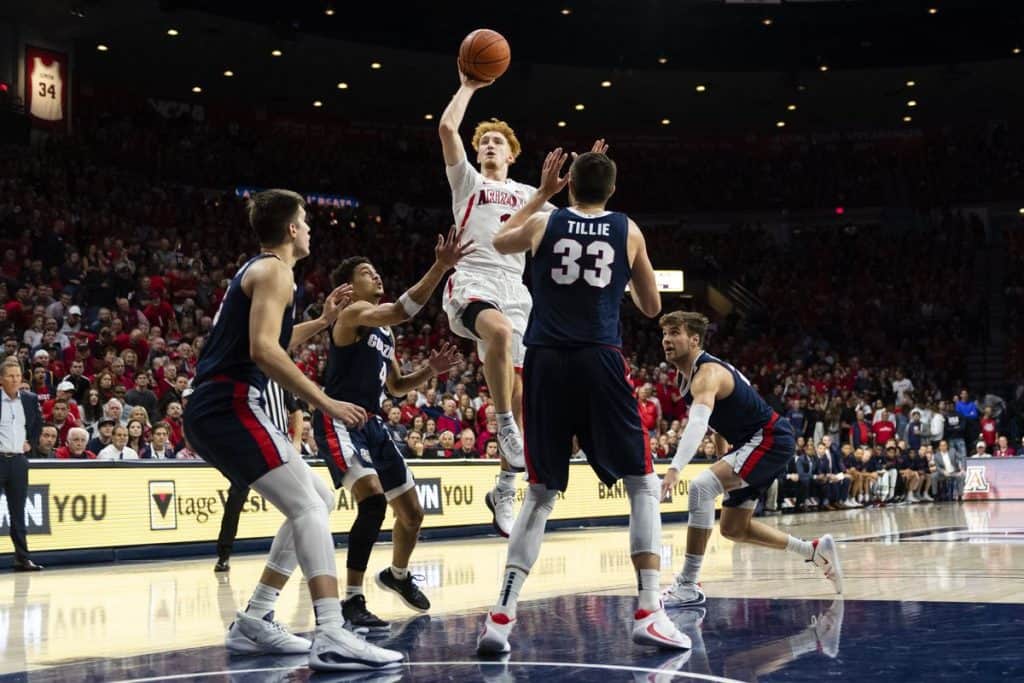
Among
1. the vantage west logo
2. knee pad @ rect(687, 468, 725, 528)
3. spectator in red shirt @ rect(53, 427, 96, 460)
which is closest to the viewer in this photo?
knee pad @ rect(687, 468, 725, 528)

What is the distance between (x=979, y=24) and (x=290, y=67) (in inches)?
668

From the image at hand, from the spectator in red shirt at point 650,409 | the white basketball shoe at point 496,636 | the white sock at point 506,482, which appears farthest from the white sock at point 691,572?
the spectator in red shirt at point 650,409

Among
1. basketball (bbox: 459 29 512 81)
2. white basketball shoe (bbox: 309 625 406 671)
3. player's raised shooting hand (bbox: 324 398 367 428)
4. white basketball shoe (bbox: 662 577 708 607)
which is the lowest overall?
white basketball shoe (bbox: 662 577 708 607)

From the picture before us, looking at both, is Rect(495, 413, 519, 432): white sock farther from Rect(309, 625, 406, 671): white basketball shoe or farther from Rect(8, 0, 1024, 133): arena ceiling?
Rect(8, 0, 1024, 133): arena ceiling

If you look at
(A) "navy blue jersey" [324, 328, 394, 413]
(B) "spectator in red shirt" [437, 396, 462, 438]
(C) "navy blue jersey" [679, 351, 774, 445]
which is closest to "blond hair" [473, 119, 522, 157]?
(A) "navy blue jersey" [324, 328, 394, 413]

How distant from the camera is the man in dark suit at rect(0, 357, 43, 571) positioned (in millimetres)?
11609

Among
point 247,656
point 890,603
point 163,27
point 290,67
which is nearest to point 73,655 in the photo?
point 247,656

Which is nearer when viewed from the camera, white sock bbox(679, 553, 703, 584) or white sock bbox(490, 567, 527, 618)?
white sock bbox(490, 567, 527, 618)

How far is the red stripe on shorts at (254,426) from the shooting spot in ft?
17.9

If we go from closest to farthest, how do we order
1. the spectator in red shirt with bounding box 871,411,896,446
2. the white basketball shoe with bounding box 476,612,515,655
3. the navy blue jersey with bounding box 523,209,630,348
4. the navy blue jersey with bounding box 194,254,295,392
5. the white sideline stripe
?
1. the white sideline stripe
2. the navy blue jersey with bounding box 194,254,295,392
3. the white basketball shoe with bounding box 476,612,515,655
4. the navy blue jersey with bounding box 523,209,630,348
5. the spectator in red shirt with bounding box 871,411,896,446

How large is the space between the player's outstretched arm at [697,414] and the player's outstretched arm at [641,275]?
55.0 inches

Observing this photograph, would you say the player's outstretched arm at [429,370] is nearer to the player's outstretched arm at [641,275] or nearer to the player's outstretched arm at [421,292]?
the player's outstretched arm at [421,292]

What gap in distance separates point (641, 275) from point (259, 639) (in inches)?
103

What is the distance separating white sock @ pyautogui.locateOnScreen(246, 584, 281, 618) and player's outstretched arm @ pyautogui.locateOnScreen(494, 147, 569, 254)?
2098 millimetres
